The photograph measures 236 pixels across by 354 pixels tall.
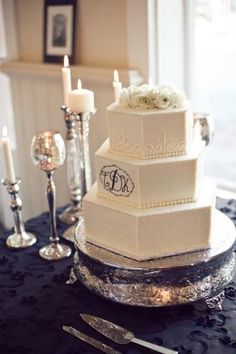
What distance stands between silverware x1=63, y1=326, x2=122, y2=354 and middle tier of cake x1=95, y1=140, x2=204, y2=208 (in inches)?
11.6

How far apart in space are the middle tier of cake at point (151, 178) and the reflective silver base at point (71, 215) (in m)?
0.45

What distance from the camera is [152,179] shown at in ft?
3.67

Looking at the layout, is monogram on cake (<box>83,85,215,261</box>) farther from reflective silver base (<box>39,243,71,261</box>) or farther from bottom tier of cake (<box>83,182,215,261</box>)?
reflective silver base (<box>39,243,71,261</box>)

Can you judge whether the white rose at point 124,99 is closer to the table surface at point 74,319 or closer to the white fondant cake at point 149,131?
the white fondant cake at point 149,131

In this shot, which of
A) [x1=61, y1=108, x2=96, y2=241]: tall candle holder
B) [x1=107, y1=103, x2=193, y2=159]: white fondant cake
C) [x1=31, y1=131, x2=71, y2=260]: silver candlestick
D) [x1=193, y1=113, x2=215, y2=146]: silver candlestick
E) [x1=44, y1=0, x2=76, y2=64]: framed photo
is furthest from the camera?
[x1=44, y1=0, x2=76, y2=64]: framed photo

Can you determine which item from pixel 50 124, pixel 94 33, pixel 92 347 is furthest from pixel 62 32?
pixel 92 347

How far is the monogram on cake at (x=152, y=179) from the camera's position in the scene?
111cm

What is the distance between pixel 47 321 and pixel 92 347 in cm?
14

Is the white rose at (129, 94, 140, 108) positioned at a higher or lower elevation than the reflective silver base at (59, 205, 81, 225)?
higher

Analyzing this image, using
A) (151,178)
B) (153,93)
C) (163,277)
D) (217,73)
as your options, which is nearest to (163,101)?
(153,93)

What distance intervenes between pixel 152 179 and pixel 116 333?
329 mm

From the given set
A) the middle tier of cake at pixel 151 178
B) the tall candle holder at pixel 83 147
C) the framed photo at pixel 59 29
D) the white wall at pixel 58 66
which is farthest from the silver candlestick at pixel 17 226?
the framed photo at pixel 59 29

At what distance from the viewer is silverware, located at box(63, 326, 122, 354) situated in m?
1.00

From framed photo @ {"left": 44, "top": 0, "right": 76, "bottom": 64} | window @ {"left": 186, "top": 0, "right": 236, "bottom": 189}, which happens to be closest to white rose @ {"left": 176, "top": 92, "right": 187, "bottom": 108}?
window @ {"left": 186, "top": 0, "right": 236, "bottom": 189}
